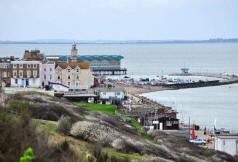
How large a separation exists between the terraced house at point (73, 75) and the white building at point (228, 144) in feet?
83.5

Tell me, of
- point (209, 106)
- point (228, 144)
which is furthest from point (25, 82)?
point (228, 144)

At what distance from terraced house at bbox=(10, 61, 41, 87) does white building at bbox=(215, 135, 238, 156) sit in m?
24.5

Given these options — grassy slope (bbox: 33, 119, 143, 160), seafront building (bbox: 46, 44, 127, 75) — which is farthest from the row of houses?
seafront building (bbox: 46, 44, 127, 75)

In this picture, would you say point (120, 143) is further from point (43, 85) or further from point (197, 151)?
point (43, 85)

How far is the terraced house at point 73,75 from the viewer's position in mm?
56156

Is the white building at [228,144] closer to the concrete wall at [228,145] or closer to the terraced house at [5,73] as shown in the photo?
→ the concrete wall at [228,145]

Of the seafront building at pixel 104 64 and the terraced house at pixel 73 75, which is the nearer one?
the terraced house at pixel 73 75

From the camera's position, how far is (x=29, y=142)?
13164mm

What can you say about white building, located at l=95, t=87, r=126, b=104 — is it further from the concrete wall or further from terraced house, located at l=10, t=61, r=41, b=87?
the concrete wall

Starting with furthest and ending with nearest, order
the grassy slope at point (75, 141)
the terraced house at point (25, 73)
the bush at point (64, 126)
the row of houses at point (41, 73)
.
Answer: the row of houses at point (41, 73) → the terraced house at point (25, 73) → the bush at point (64, 126) → the grassy slope at point (75, 141)

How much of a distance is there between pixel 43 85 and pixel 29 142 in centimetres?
4134

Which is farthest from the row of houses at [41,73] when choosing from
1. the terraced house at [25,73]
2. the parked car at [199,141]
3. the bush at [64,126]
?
the bush at [64,126]

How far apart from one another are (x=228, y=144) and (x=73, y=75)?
2699 cm

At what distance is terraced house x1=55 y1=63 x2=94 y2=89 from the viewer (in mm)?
56156
